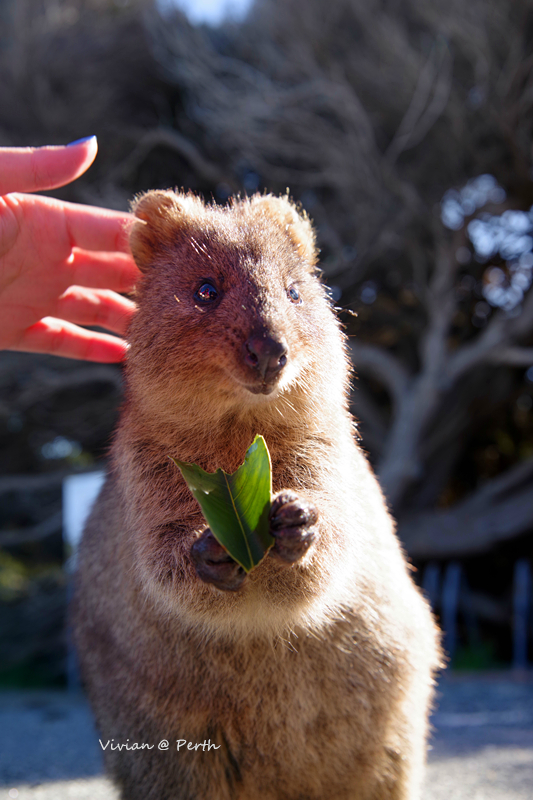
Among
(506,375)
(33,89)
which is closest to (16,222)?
(33,89)

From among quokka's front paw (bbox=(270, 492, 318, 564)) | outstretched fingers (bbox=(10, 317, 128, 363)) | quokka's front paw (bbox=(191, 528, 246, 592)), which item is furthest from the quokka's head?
outstretched fingers (bbox=(10, 317, 128, 363))

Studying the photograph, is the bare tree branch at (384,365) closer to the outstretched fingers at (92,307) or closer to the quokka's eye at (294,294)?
the outstretched fingers at (92,307)

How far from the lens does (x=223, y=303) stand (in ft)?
7.19

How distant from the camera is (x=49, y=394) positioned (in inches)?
391

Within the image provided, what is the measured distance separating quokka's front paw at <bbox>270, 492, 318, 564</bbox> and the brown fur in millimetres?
175

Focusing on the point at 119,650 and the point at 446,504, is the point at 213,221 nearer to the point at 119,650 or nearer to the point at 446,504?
the point at 119,650

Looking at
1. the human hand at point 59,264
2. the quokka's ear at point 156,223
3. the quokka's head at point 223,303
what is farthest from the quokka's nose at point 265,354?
the human hand at point 59,264

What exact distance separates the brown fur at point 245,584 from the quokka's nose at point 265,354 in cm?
5

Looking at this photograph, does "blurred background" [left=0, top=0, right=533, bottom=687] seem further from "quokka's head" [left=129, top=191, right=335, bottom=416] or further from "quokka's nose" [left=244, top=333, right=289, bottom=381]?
"quokka's nose" [left=244, top=333, right=289, bottom=381]

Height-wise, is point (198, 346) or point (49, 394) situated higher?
point (49, 394)

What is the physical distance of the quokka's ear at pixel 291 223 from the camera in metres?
2.79

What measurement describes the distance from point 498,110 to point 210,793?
7.71 meters

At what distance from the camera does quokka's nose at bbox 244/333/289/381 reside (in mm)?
1941

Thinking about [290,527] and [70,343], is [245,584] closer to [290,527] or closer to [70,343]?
[290,527]
